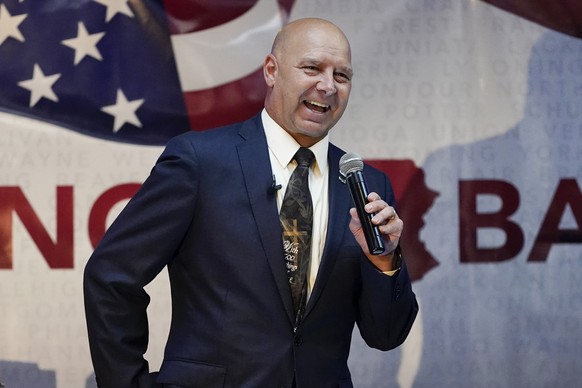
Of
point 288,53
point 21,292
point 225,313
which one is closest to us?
point 225,313

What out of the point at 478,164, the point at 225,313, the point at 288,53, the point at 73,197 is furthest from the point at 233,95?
the point at 225,313

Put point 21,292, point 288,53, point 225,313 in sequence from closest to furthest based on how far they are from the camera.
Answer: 1. point 225,313
2. point 288,53
3. point 21,292

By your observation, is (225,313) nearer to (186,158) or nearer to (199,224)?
(199,224)

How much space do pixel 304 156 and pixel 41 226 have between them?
4.96ft

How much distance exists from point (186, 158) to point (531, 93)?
183 centimetres

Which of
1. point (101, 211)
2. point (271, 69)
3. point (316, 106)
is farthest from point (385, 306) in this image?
point (101, 211)

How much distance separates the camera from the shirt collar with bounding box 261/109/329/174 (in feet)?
7.29

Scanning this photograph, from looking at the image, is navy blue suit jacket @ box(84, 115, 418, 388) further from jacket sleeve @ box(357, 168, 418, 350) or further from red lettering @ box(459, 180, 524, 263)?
red lettering @ box(459, 180, 524, 263)

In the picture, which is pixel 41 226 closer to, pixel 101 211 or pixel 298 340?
pixel 101 211

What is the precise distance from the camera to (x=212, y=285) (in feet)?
6.92

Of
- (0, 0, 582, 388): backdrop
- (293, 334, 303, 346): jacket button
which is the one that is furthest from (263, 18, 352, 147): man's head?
(0, 0, 582, 388): backdrop

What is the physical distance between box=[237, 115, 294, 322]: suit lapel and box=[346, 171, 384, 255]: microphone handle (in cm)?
27

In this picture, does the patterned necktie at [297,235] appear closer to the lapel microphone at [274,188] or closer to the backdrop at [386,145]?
the lapel microphone at [274,188]

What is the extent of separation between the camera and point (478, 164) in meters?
3.54
